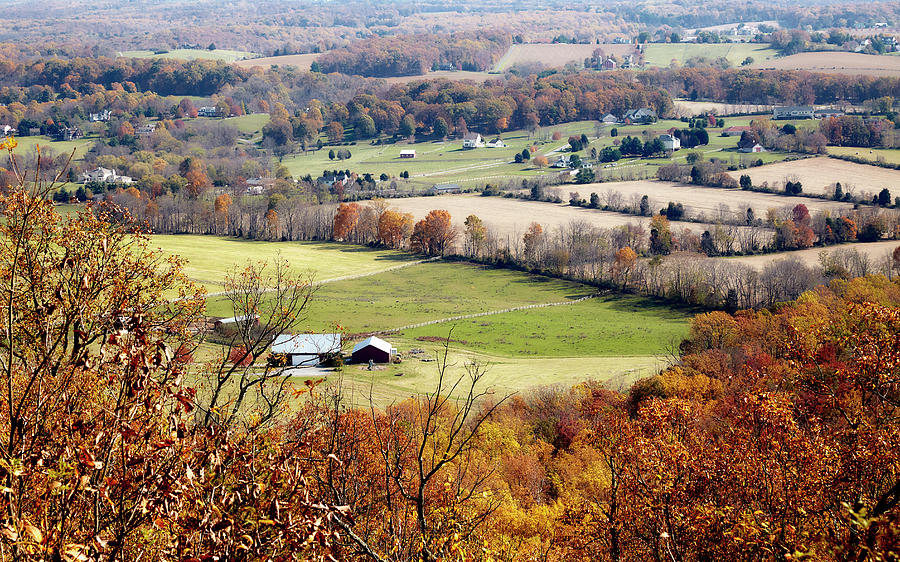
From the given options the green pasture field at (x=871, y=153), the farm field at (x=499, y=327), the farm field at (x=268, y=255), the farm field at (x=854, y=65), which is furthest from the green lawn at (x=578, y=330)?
the farm field at (x=854, y=65)

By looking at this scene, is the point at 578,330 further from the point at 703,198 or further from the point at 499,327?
the point at 703,198

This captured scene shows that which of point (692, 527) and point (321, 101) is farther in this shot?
point (321, 101)

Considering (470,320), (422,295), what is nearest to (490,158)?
(422,295)

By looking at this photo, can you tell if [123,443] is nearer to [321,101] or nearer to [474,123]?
[474,123]

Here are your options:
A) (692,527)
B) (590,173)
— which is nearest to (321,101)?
(590,173)

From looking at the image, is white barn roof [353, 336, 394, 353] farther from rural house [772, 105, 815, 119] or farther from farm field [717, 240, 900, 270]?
rural house [772, 105, 815, 119]

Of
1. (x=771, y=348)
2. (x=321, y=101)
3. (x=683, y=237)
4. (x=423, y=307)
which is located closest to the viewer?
(x=771, y=348)
